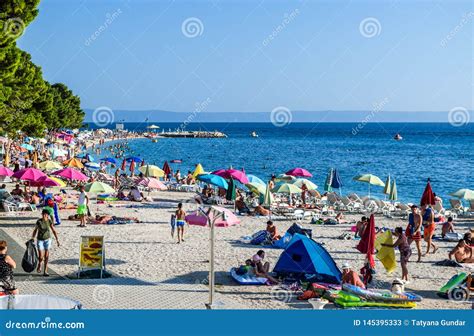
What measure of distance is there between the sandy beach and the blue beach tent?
88cm

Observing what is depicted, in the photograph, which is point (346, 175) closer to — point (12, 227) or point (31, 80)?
point (31, 80)

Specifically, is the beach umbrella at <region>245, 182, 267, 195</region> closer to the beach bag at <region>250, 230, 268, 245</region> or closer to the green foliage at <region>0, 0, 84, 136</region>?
the beach bag at <region>250, 230, 268, 245</region>

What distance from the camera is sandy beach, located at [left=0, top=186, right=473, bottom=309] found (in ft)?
39.6

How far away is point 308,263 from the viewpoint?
41.6ft

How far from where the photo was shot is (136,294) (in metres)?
11.1

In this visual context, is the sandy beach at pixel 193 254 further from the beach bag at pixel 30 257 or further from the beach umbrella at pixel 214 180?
the beach umbrella at pixel 214 180

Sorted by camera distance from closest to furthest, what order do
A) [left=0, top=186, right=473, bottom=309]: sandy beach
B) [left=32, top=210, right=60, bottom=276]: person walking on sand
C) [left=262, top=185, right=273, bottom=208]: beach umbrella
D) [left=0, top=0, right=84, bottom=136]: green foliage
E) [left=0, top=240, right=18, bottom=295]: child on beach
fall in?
[left=0, top=240, right=18, bottom=295]: child on beach < [left=0, top=186, right=473, bottom=309]: sandy beach < [left=32, top=210, right=60, bottom=276]: person walking on sand < [left=0, top=0, right=84, bottom=136]: green foliage < [left=262, top=185, right=273, bottom=208]: beach umbrella

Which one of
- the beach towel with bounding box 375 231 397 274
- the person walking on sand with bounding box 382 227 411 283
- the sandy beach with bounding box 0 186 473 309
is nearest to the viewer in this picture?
the sandy beach with bounding box 0 186 473 309

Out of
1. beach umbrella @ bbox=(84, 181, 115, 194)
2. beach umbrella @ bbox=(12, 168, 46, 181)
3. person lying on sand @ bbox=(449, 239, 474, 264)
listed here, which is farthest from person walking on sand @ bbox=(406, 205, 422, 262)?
beach umbrella @ bbox=(12, 168, 46, 181)

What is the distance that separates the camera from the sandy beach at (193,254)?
12070 millimetres

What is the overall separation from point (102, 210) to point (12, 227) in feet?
16.6

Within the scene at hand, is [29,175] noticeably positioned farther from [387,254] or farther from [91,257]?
[387,254]

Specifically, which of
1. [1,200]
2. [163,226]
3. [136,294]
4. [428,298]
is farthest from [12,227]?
[428,298]

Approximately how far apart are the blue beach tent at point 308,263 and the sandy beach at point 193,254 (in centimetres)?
88
